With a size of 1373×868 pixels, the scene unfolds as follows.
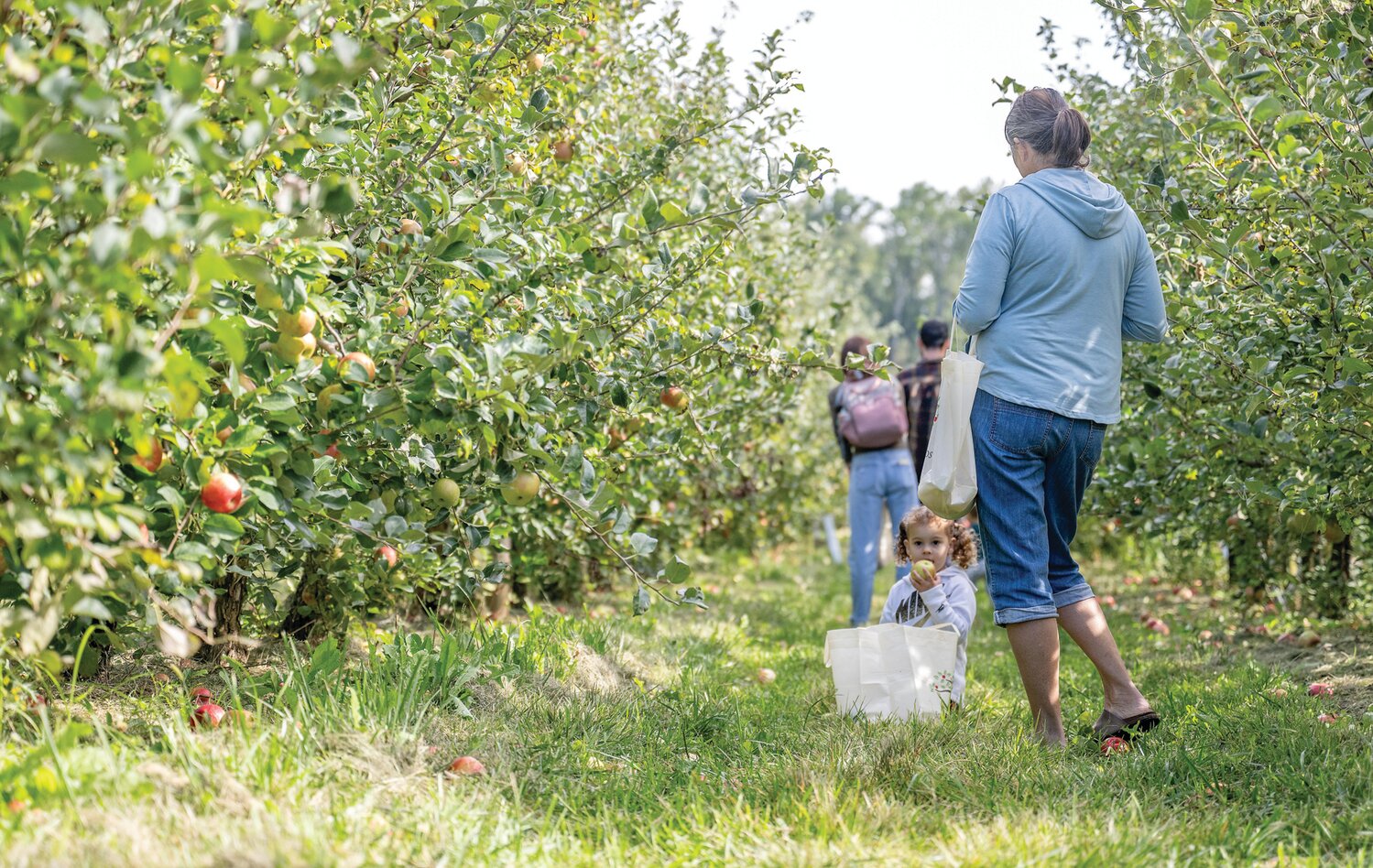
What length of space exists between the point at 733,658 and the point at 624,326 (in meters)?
1.93

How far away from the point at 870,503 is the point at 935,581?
2110 mm

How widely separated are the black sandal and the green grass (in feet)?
0.14

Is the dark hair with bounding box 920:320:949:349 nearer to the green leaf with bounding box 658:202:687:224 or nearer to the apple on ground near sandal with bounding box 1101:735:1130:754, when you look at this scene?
the apple on ground near sandal with bounding box 1101:735:1130:754

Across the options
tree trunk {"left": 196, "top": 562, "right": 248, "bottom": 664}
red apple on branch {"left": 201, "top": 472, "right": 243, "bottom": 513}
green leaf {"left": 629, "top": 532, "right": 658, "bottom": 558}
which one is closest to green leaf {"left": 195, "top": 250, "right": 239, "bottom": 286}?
red apple on branch {"left": 201, "top": 472, "right": 243, "bottom": 513}

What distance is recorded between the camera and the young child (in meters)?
3.33

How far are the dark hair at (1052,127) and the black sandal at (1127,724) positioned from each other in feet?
4.84

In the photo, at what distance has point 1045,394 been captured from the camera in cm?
275

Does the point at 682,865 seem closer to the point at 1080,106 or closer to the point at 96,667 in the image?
the point at 96,667

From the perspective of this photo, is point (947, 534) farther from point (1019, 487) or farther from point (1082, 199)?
point (1082, 199)

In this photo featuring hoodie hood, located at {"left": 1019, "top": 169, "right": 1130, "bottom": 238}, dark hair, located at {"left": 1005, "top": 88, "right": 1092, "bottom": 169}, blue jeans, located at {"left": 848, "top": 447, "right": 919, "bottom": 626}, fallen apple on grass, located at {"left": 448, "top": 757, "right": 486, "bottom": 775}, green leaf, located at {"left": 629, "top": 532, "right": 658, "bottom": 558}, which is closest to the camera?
fallen apple on grass, located at {"left": 448, "top": 757, "right": 486, "bottom": 775}

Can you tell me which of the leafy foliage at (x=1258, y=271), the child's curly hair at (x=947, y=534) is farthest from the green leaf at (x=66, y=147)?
the child's curly hair at (x=947, y=534)

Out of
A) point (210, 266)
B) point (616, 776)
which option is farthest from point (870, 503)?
point (210, 266)

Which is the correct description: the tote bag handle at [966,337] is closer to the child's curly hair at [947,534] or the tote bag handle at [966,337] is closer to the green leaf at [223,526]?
the child's curly hair at [947,534]

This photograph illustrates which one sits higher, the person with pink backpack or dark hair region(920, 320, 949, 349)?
dark hair region(920, 320, 949, 349)
